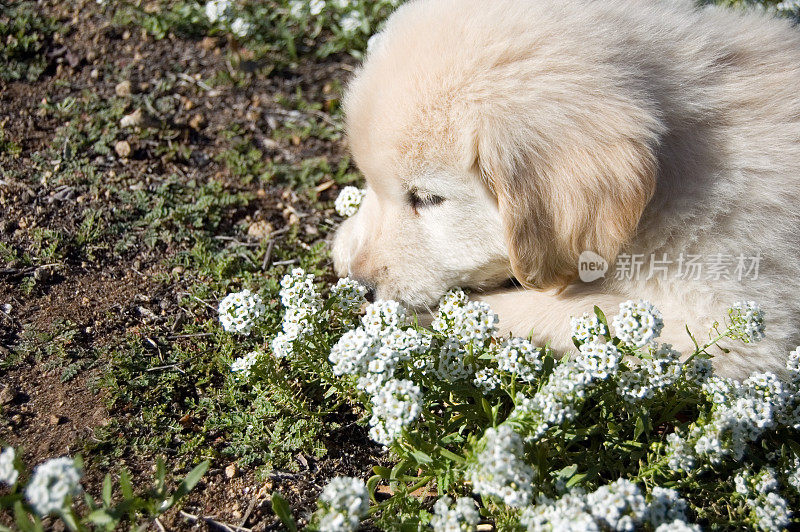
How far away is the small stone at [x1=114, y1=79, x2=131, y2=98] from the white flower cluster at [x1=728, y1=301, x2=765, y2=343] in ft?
10.7

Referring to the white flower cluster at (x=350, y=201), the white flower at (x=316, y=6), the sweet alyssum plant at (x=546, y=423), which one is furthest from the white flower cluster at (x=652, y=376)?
the white flower at (x=316, y=6)

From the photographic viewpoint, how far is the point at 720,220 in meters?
2.46

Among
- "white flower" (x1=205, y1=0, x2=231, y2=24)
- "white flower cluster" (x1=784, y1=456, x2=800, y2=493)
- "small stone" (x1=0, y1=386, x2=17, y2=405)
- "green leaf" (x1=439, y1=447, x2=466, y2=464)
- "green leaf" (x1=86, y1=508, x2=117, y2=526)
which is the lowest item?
"white flower cluster" (x1=784, y1=456, x2=800, y2=493)

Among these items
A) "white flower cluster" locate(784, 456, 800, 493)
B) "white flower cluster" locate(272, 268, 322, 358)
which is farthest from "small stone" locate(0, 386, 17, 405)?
"white flower cluster" locate(784, 456, 800, 493)

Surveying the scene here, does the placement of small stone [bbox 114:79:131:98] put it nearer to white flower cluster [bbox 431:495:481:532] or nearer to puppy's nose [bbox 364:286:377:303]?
puppy's nose [bbox 364:286:377:303]

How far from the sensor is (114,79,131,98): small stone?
388cm

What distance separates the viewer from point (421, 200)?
8.96 feet

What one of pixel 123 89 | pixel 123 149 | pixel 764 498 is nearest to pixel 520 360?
pixel 764 498

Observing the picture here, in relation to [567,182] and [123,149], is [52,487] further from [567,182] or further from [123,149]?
[123,149]

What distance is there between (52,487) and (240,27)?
3.40 meters

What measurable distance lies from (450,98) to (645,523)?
4.79 feet

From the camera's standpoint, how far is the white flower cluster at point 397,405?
74.2 inches

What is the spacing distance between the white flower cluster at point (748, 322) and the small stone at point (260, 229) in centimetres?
215

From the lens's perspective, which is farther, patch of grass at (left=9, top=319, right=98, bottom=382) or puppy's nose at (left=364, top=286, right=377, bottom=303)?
puppy's nose at (left=364, top=286, right=377, bottom=303)
